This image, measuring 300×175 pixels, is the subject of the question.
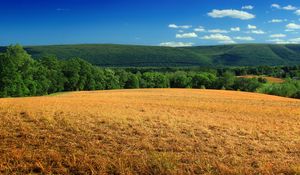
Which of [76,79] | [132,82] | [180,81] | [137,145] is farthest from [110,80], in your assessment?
[137,145]

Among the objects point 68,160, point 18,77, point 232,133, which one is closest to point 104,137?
point 68,160

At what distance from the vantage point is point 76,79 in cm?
8775

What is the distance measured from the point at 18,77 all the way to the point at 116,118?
4693 cm

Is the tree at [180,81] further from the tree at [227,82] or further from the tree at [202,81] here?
the tree at [227,82]

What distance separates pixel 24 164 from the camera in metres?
11.8

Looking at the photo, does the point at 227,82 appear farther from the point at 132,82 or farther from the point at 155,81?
the point at 132,82

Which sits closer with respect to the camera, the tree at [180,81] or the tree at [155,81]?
the tree at [155,81]

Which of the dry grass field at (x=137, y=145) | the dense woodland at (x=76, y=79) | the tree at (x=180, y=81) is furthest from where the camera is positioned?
the tree at (x=180, y=81)

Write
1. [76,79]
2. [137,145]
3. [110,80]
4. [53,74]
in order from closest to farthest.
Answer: [137,145]
[53,74]
[76,79]
[110,80]

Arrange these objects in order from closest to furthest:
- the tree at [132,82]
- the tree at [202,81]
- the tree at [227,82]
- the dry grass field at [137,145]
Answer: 1. the dry grass field at [137,145]
2. the tree at [132,82]
3. the tree at [227,82]
4. the tree at [202,81]

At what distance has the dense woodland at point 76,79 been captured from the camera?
60.2m

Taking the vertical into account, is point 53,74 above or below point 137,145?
below

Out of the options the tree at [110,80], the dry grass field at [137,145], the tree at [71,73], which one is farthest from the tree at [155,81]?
the dry grass field at [137,145]

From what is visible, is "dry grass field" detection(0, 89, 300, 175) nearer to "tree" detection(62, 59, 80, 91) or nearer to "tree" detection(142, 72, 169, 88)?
"tree" detection(62, 59, 80, 91)
